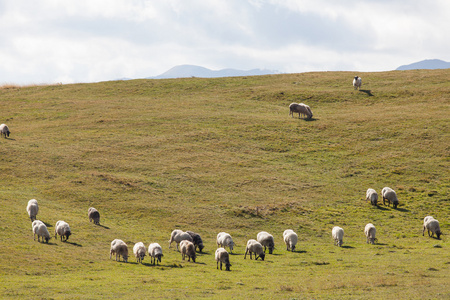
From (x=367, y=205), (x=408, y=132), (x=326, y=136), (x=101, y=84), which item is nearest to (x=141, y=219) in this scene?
(x=367, y=205)

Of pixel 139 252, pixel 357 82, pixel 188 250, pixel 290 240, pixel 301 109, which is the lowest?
pixel 139 252

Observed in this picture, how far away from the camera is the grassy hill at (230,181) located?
22484 mm

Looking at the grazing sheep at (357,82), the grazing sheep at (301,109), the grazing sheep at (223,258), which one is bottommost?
the grazing sheep at (223,258)

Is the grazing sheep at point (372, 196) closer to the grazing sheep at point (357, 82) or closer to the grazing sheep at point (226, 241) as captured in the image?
the grazing sheep at point (226, 241)

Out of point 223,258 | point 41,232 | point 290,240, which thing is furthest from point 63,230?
point 290,240

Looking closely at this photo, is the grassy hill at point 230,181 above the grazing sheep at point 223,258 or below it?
above

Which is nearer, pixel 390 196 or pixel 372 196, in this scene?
pixel 390 196

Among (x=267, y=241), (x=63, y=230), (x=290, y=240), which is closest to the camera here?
(x=63, y=230)

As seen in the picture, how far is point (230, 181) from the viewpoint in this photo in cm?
4522

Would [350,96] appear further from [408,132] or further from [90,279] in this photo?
[90,279]

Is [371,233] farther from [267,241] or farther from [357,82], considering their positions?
[357,82]

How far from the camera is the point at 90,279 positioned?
22125 millimetres

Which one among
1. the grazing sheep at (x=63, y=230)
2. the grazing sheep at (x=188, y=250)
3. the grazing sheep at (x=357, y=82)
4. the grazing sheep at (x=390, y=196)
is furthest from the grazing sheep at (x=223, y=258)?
the grazing sheep at (x=357, y=82)

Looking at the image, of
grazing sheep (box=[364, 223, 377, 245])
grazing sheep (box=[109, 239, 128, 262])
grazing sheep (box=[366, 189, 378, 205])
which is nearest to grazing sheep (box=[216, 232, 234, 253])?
grazing sheep (box=[109, 239, 128, 262])
